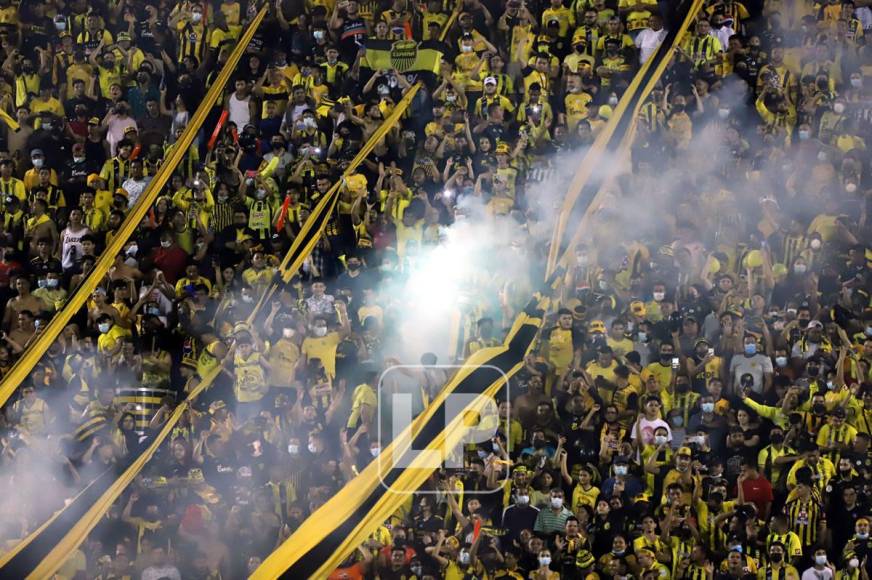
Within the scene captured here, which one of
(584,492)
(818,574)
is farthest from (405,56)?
(818,574)

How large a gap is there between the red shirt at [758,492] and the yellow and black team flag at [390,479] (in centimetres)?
178

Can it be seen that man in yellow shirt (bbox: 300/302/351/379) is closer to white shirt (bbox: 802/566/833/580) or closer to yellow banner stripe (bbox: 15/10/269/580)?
yellow banner stripe (bbox: 15/10/269/580)

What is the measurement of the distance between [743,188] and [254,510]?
4.55m

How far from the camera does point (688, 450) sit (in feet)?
42.0

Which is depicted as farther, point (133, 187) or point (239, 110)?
point (239, 110)

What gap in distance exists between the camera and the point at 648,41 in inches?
615

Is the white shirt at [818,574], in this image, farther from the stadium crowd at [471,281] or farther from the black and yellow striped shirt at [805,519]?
the black and yellow striped shirt at [805,519]

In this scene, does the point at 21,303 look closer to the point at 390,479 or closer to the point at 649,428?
the point at 390,479

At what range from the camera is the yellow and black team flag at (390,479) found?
39.4 feet

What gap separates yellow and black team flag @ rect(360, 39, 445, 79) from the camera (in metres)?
15.8

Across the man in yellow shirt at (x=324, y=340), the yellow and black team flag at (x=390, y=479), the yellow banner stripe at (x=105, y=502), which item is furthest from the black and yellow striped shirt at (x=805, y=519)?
the yellow banner stripe at (x=105, y=502)

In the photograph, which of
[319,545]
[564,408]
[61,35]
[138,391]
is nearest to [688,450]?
[564,408]

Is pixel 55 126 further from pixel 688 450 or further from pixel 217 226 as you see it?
pixel 688 450

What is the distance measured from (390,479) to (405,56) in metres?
4.59
